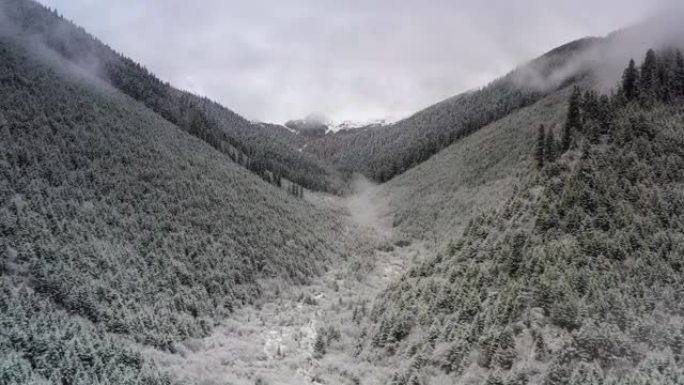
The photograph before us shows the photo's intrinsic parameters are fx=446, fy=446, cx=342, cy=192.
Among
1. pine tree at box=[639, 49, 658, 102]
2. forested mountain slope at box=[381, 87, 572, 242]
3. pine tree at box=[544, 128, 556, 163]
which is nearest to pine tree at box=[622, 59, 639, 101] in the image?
pine tree at box=[639, 49, 658, 102]

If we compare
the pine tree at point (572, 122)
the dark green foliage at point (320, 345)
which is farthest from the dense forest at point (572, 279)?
the dark green foliage at point (320, 345)

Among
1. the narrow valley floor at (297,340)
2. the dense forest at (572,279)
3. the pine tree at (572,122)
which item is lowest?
the narrow valley floor at (297,340)

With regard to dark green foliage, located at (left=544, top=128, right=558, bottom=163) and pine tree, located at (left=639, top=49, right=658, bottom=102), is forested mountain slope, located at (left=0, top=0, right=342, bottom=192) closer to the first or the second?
dark green foliage, located at (left=544, top=128, right=558, bottom=163)

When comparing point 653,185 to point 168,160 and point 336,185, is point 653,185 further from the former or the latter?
point 336,185

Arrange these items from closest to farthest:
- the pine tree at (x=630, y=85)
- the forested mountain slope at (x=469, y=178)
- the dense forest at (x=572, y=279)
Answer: the dense forest at (x=572, y=279)
the pine tree at (x=630, y=85)
the forested mountain slope at (x=469, y=178)

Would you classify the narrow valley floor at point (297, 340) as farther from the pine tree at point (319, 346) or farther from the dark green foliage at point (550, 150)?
the dark green foliage at point (550, 150)

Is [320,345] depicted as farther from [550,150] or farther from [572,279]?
[550,150]

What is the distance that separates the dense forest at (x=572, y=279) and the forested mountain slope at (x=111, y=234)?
23.8m

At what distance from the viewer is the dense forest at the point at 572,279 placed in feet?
111

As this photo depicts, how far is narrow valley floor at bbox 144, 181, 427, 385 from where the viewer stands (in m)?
44.7

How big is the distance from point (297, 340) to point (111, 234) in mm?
29051

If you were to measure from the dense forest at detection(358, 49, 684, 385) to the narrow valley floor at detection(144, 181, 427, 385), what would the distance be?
4052 millimetres

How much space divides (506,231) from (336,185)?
119 metres

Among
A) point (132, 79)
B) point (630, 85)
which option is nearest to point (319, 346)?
point (630, 85)
